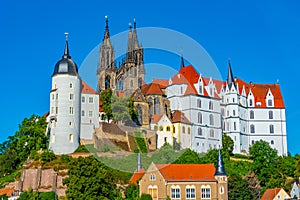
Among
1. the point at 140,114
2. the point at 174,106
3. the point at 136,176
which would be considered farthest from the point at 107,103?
the point at 136,176

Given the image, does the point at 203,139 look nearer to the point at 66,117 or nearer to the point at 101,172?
the point at 66,117

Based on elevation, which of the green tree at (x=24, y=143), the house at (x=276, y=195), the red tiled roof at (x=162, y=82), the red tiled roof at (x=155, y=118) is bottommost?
the house at (x=276, y=195)

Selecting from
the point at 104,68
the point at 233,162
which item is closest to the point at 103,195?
the point at 233,162

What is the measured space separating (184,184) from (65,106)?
23.2m

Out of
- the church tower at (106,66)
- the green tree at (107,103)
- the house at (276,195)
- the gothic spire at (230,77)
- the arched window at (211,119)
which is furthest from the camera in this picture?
the church tower at (106,66)

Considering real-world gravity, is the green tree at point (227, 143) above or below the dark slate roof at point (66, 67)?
below

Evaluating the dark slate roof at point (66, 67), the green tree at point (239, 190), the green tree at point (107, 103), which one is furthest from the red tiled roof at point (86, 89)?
the green tree at point (239, 190)

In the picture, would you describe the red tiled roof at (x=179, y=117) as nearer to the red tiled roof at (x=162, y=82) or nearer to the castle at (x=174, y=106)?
the castle at (x=174, y=106)

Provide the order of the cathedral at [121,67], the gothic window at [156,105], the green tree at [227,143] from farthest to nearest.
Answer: the cathedral at [121,67]
the green tree at [227,143]
the gothic window at [156,105]

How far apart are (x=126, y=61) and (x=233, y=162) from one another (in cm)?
3641

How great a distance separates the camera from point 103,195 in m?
66.8

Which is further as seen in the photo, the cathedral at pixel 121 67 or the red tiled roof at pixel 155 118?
the cathedral at pixel 121 67

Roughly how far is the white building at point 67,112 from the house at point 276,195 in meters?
26.6

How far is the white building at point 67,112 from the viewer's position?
82688 mm
